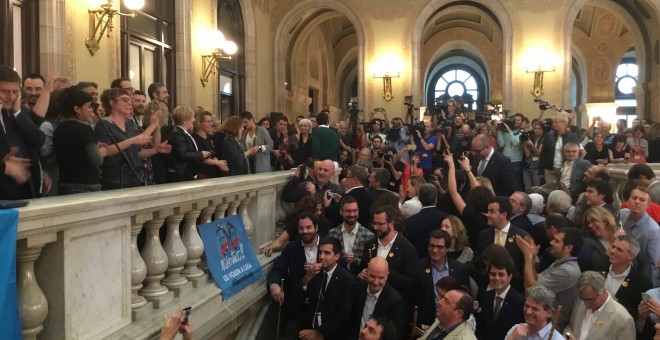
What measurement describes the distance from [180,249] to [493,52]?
24.3 metres

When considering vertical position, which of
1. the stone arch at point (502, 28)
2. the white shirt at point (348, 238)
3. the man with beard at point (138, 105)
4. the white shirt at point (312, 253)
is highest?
the stone arch at point (502, 28)

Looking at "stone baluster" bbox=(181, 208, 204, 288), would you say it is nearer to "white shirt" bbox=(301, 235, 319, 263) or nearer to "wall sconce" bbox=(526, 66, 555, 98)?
"white shirt" bbox=(301, 235, 319, 263)

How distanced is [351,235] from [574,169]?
3449 millimetres

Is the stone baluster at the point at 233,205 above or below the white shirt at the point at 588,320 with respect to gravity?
above

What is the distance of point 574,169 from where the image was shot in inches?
291

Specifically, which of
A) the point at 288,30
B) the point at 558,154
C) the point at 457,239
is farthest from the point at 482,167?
the point at 288,30

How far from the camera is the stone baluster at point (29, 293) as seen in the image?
2.42 metres

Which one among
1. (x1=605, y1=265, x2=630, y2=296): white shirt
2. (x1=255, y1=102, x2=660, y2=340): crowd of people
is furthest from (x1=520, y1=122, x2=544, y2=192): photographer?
(x1=605, y1=265, x2=630, y2=296): white shirt

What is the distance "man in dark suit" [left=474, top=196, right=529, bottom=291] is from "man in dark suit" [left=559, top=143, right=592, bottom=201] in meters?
2.50

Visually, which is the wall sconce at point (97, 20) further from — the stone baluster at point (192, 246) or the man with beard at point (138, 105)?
the stone baluster at point (192, 246)

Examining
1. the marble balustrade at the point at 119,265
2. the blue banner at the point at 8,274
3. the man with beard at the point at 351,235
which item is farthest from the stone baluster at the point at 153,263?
the man with beard at the point at 351,235

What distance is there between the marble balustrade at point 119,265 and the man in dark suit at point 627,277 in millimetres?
2684

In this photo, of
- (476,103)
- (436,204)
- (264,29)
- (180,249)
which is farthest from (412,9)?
(476,103)

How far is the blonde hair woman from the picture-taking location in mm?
5188
